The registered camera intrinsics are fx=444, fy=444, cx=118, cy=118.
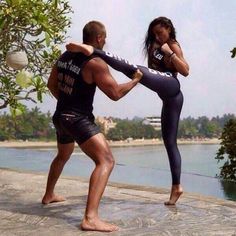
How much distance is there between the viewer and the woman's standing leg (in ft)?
14.4

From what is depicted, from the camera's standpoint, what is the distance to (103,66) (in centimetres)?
359

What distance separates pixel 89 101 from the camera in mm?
3797

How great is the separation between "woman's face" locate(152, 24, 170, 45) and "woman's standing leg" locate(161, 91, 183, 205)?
57 centimetres

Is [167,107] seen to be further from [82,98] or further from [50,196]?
[50,196]

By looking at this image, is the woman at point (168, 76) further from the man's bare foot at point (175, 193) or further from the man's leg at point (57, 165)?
the man's leg at point (57, 165)

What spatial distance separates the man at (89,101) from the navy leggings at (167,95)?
A: 15 cm

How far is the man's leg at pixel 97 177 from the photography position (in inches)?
137

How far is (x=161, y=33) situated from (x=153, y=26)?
125 mm

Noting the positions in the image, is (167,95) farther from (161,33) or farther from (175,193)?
(175,193)

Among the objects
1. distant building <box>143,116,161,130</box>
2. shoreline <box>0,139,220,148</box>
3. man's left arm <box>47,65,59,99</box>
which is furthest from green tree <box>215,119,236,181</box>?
shoreline <box>0,139,220,148</box>

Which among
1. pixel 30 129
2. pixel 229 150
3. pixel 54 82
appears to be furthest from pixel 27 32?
pixel 30 129

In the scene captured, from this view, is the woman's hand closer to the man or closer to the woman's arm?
the woman's arm

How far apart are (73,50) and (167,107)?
123 centimetres

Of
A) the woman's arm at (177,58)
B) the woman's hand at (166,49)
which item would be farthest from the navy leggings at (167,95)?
the woman's hand at (166,49)
